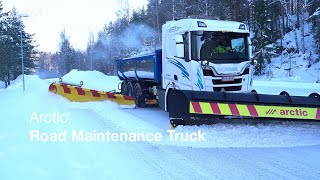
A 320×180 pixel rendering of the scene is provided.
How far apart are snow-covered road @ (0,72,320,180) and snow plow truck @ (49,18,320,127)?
18.7 inches

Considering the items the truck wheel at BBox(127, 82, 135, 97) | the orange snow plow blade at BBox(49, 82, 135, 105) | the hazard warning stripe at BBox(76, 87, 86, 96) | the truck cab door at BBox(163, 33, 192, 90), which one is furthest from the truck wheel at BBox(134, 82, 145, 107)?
the truck cab door at BBox(163, 33, 192, 90)

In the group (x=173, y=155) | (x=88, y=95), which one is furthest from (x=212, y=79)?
(x=88, y=95)

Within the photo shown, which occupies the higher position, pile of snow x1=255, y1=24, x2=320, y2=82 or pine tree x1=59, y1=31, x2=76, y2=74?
pine tree x1=59, y1=31, x2=76, y2=74

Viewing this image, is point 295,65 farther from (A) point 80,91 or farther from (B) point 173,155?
(B) point 173,155

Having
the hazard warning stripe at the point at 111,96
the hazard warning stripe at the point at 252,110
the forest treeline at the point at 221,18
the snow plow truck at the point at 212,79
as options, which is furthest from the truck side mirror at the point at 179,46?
the forest treeline at the point at 221,18

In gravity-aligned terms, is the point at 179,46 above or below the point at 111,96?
above

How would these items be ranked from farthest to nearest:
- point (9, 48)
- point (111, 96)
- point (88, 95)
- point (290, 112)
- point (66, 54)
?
point (66, 54), point (9, 48), point (88, 95), point (111, 96), point (290, 112)

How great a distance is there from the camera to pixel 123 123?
940 centimetres

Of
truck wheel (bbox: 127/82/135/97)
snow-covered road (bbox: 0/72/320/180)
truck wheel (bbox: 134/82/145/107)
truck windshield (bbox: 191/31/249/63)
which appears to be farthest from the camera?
truck wheel (bbox: 127/82/135/97)

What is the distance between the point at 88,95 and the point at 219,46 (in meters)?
7.05

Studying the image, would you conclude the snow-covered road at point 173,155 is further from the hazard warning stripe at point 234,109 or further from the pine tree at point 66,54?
the pine tree at point 66,54

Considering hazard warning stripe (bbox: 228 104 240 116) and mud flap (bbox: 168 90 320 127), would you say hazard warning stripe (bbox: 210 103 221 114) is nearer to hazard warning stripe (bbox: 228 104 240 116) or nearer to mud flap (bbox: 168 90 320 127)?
mud flap (bbox: 168 90 320 127)

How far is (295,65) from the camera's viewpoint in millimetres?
29547

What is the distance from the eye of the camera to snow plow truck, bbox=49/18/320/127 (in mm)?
7246
